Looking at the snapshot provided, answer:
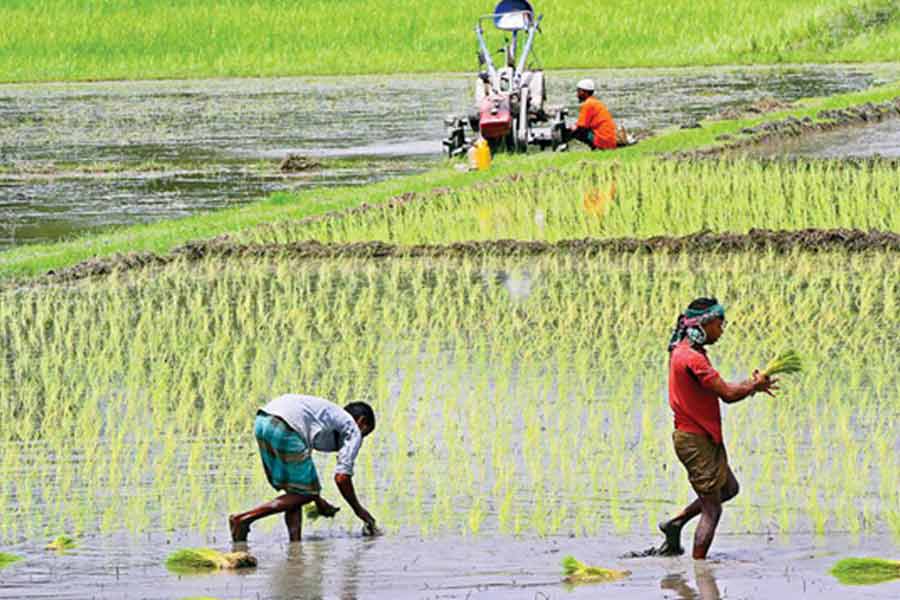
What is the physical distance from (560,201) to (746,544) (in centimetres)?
982

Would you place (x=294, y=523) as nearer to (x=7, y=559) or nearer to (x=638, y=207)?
(x=7, y=559)

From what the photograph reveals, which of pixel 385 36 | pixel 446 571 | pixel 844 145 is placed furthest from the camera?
pixel 385 36

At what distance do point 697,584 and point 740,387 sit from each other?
0.69 m

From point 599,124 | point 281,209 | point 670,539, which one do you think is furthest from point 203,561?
point 599,124

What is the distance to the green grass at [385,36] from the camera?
4169 centimetres

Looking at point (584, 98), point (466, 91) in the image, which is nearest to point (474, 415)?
point (584, 98)

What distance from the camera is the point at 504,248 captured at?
14.2 metres

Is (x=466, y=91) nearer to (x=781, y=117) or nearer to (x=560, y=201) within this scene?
(x=781, y=117)

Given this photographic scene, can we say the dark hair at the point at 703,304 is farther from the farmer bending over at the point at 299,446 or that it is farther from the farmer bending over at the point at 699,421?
the farmer bending over at the point at 299,446

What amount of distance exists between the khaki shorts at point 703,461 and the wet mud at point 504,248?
22.2ft

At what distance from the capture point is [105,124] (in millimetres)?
30562

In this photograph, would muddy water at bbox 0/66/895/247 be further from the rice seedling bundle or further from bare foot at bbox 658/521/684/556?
bare foot at bbox 658/521/684/556

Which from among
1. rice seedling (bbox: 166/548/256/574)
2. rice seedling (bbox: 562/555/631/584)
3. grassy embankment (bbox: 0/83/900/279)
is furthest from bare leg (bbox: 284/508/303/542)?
grassy embankment (bbox: 0/83/900/279)

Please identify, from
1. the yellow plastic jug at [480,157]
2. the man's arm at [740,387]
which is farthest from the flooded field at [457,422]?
the yellow plastic jug at [480,157]
